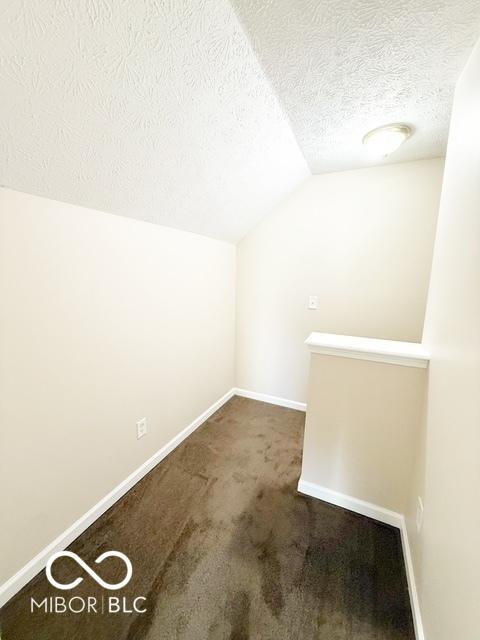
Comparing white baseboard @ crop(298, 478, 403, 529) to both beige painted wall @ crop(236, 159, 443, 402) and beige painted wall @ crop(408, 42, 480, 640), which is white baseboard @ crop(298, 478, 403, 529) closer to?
beige painted wall @ crop(408, 42, 480, 640)

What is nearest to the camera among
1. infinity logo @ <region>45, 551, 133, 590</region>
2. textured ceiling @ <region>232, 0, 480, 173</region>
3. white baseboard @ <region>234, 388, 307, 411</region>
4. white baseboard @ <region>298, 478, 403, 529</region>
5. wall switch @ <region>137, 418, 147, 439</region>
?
textured ceiling @ <region>232, 0, 480, 173</region>

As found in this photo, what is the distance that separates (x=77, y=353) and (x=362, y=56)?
179cm

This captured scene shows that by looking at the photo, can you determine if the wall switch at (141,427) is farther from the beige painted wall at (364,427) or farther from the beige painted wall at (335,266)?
the beige painted wall at (335,266)

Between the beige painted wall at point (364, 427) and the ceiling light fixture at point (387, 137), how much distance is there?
135 cm

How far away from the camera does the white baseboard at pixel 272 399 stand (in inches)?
106

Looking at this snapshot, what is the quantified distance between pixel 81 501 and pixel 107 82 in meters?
1.84

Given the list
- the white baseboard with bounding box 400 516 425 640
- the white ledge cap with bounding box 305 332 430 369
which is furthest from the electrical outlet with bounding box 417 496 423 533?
the white ledge cap with bounding box 305 332 430 369

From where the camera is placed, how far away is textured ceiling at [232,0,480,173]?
0.88 m

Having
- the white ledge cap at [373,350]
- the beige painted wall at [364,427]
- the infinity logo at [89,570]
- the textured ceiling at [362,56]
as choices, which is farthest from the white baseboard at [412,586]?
the textured ceiling at [362,56]

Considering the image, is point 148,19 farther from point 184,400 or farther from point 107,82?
point 184,400

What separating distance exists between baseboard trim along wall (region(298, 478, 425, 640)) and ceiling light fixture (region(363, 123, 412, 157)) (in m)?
2.14

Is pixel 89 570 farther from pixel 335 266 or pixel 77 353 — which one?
pixel 335 266

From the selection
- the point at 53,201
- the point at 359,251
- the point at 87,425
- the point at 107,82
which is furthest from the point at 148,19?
the point at 359,251

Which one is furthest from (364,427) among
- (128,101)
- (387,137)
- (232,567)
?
(128,101)
